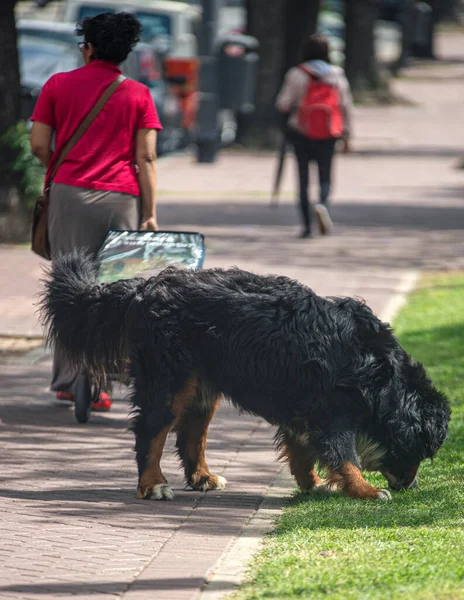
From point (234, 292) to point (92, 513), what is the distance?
1139mm

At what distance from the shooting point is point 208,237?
1409 cm

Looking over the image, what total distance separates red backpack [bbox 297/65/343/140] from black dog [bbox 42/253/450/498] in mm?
7781

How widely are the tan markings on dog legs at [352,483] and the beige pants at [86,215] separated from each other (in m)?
1.90

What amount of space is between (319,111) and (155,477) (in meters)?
8.22

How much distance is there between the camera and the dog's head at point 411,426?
5.57 metres

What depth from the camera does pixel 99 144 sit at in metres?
6.66

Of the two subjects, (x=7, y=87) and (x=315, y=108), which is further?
(x=315, y=108)

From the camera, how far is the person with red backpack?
13297 millimetres

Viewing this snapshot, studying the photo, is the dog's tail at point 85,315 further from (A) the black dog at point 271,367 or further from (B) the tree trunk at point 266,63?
(B) the tree trunk at point 266,63

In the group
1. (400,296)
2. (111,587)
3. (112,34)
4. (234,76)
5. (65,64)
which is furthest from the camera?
→ (234,76)

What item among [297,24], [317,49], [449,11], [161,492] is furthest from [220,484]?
[449,11]

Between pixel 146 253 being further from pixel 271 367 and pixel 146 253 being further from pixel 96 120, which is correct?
pixel 271 367

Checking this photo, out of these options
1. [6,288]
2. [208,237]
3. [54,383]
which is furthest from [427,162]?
[54,383]

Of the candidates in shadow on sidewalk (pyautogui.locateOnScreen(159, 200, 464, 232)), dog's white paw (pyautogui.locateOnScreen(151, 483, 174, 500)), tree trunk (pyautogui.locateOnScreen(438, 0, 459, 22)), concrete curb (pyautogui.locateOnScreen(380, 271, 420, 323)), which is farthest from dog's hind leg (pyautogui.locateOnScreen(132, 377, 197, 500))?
tree trunk (pyautogui.locateOnScreen(438, 0, 459, 22))
